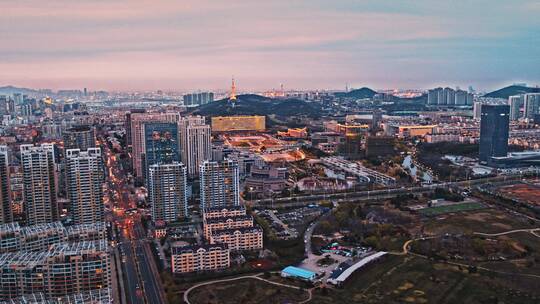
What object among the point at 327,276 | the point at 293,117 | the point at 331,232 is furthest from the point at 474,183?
the point at 293,117

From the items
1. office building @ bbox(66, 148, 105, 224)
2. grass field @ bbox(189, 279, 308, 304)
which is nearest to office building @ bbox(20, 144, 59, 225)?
office building @ bbox(66, 148, 105, 224)

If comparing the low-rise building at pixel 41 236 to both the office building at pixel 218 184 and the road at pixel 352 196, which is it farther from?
the road at pixel 352 196

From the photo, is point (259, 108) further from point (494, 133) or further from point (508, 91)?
point (494, 133)

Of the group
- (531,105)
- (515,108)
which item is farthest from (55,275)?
(531,105)

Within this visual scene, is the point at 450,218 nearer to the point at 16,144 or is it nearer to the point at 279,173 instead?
the point at 279,173

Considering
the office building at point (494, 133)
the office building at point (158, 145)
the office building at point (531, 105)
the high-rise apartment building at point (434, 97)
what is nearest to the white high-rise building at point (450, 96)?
the high-rise apartment building at point (434, 97)

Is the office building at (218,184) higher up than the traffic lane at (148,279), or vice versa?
the office building at (218,184)
